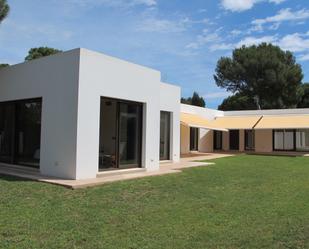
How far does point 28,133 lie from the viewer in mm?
15945

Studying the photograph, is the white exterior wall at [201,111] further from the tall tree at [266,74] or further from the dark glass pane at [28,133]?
the dark glass pane at [28,133]

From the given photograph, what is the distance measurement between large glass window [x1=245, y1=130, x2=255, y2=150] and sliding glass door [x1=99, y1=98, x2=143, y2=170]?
2524 centimetres

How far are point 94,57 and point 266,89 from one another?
147 ft

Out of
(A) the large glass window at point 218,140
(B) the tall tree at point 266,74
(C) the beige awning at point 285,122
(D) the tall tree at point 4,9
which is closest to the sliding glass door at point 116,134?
(D) the tall tree at point 4,9

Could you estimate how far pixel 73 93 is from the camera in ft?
44.2

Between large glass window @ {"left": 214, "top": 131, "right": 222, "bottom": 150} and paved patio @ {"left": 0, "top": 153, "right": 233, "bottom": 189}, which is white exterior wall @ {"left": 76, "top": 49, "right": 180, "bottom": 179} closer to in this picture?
paved patio @ {"left": 0, "top": 153, "right": 233, "bottom": 189}

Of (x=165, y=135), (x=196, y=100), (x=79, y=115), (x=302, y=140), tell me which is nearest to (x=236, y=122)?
(x=302, y=140)

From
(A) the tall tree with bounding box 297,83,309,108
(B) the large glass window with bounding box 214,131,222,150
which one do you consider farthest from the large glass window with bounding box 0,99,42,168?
(A) the tall tree with bounding box 297,83,309,108

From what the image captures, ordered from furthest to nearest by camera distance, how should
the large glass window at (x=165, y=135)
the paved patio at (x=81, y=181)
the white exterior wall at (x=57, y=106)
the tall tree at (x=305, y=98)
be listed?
1. the tall tree at (x=305, y=98)
2. the large glass window at (x=165, y=135)
3. the white exterior wall at (x=57, y=106)
4. the paved patio at (x=81, y=181)

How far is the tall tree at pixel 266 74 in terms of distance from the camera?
174ft

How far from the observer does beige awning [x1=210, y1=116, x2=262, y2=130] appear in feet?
121

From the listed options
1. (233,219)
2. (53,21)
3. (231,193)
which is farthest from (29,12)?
(233,219)

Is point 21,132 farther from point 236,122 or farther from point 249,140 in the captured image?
point 249,140

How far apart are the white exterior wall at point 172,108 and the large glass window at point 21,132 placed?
328 inches
